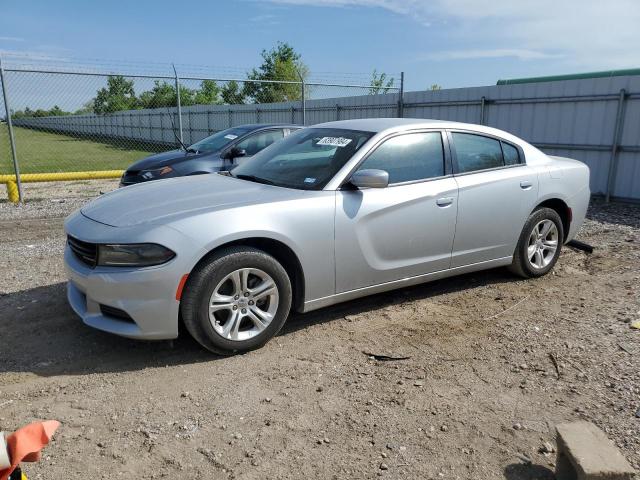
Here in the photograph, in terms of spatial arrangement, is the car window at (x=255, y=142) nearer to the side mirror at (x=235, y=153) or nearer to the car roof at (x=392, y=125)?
the side mirror at (x=235, y=153)

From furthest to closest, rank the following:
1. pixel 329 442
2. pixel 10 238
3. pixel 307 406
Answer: pixel 10 238, pixel 307 406, pixel 329 442

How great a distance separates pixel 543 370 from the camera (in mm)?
3568

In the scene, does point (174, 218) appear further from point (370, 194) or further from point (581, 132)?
point (581, 132)

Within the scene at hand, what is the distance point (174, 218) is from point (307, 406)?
1.49 meters

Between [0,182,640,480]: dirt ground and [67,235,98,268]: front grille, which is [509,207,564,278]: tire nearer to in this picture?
[0,182,640,480]: dirt ground

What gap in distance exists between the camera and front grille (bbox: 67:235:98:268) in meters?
3.52

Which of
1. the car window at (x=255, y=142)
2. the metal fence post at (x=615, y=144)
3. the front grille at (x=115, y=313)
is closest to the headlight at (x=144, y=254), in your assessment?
the front grille at (x=115, y=313)

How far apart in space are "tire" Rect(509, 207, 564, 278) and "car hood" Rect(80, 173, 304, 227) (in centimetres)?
249

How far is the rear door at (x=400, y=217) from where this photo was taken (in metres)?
4.04

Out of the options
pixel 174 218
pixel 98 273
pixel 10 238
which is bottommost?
pixel 10 238

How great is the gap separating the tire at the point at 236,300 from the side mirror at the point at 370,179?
34.5 inches

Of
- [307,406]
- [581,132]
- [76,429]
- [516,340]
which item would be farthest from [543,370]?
[581,132]

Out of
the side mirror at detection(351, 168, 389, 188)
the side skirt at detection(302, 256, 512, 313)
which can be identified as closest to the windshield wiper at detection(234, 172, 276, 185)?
the side mirror at detection(351, 168, 389, 188)

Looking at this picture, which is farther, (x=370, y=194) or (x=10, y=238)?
(x=10, y=238)
